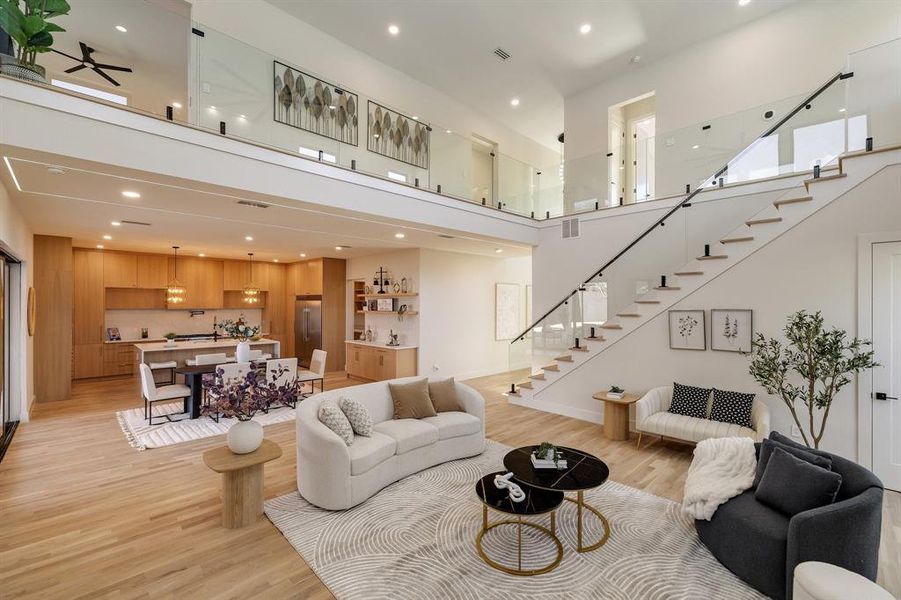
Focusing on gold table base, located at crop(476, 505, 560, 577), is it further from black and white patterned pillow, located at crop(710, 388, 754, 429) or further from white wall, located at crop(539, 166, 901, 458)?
white wall, located at crop(539, 166, 901, 458)

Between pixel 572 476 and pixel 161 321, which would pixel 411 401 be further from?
pixel 161 321

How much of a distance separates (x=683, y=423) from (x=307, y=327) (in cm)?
858

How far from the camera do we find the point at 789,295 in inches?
177

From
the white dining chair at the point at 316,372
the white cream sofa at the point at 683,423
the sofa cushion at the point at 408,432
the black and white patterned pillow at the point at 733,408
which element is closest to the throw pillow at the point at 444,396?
the sofa cushion at the point at 408,432

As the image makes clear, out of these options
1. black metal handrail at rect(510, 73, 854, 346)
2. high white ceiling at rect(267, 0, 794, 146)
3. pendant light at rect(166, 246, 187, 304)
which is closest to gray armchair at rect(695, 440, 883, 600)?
black metal handrail at rect(510, 73, 854, 346)

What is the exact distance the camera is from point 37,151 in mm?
3012

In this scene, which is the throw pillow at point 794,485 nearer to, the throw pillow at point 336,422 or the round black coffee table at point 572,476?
the round black coffee table at point 572,476

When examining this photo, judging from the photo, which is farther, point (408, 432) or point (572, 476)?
point (408, 432)

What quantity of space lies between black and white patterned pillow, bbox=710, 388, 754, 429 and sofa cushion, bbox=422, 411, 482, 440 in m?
2.78

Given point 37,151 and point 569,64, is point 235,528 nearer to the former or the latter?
point 37,151

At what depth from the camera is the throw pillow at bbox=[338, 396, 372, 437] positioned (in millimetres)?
3861

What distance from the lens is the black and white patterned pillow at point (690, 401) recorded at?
4.73m

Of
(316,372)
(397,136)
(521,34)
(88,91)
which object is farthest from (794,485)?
(521,34)

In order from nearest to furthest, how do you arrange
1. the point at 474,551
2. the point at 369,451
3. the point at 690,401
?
1. the point at 474,551
2. the point at 369,451
3. the point at 690,401
